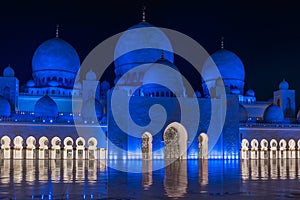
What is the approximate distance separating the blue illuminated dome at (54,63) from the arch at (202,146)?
946 centimetres

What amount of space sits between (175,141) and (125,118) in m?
3.33

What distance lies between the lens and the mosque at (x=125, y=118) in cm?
2256

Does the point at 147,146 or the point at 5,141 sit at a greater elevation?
the point at 5,141

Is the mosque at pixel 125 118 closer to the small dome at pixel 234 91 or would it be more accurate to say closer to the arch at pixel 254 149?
the arch at pixel 254 149

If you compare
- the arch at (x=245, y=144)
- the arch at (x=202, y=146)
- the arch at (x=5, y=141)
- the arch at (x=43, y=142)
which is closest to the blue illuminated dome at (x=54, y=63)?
the arch at (x=43, y=142)

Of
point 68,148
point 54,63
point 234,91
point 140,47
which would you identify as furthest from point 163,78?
point 54,63

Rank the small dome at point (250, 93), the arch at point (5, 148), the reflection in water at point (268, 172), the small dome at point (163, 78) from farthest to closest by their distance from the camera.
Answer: the small dome at point (250, 93) < the small dome at point (163, 78) < the arch at point (5, 148) < the reflection in water at point (268, 172)

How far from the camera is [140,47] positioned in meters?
27.2

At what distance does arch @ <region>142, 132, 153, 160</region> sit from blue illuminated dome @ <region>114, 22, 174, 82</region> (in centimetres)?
528

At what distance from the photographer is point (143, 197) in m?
6.35

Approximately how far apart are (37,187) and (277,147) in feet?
69.1

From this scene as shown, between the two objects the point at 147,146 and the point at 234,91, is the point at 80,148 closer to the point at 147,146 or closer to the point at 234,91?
the point at 147,146

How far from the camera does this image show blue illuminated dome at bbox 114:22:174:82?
2705 cm

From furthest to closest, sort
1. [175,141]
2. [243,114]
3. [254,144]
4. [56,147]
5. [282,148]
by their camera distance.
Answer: [243,114], [282,148], [254,144], [175,141], [56,147]
